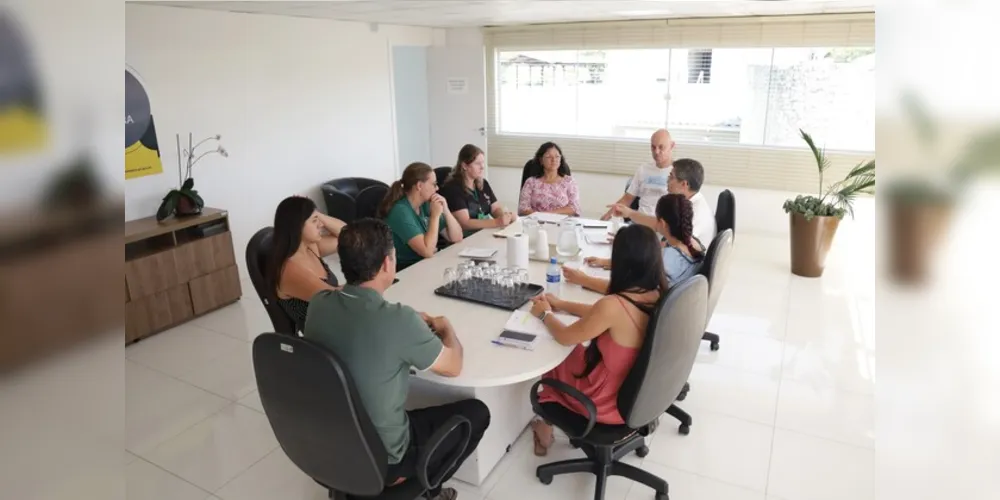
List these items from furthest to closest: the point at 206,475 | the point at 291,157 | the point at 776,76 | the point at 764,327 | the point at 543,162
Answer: the point at 776,76, the point at 291,157, the point at 543,162, the point at 764,327, the point at 206,475

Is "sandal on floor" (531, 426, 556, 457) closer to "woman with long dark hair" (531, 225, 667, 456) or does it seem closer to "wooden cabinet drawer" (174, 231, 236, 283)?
"woman with long dark hair" (531, 225, 667, 456)

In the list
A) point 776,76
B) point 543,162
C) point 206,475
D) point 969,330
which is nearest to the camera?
point 969,330

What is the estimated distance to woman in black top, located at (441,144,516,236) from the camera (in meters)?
3.84

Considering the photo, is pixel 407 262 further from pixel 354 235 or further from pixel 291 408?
pixel 291 408

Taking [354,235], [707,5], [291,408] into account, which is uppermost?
[707,5]

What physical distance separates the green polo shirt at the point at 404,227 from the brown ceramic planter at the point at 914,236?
299 centimetres

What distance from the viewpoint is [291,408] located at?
1726 mm

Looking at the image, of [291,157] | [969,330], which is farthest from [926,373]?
[291,157]

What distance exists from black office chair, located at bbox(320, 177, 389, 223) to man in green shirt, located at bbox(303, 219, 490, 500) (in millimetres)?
3422

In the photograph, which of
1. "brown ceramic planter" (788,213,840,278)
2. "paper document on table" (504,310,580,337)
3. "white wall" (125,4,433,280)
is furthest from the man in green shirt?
"brown ceramic planter" (788,213,840,278)

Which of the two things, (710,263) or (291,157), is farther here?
(291,157)

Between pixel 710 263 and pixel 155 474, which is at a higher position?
pixel 710 263

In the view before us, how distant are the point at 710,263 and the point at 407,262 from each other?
5.33ft

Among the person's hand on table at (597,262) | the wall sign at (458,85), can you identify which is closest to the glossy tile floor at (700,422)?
the person's hand on table at (597,262)
